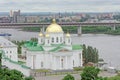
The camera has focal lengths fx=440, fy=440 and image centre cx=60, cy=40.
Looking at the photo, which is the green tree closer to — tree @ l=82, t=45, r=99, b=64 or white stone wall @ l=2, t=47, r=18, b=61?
tree @ l=82, t=45, r=99, b=64

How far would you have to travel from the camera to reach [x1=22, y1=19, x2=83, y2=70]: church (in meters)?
17.3

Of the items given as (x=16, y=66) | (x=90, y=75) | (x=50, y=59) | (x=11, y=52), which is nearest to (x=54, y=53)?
(x=50, y=59)

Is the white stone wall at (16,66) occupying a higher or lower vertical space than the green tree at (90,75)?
lower

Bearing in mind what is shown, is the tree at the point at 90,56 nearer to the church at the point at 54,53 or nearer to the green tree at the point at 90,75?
the church at the point at 54,53

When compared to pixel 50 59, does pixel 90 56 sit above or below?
below

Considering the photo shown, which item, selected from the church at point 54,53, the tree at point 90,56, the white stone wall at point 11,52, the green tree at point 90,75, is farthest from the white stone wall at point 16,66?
the green tree at point 90,75

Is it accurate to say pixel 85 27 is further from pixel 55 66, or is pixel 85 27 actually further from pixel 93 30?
pixel 55 66

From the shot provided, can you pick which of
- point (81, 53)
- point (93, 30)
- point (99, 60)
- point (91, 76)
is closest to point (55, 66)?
point (81, 53)

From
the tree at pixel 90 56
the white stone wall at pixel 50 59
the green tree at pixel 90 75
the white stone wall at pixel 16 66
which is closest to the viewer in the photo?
the green tree at pixel 90 75

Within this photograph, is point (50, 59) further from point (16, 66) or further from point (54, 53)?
point (16, 66)

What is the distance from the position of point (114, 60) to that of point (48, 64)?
158 inches

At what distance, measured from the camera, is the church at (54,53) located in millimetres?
17297

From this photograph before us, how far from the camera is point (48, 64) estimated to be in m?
17.5

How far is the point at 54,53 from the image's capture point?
56.4 feet
